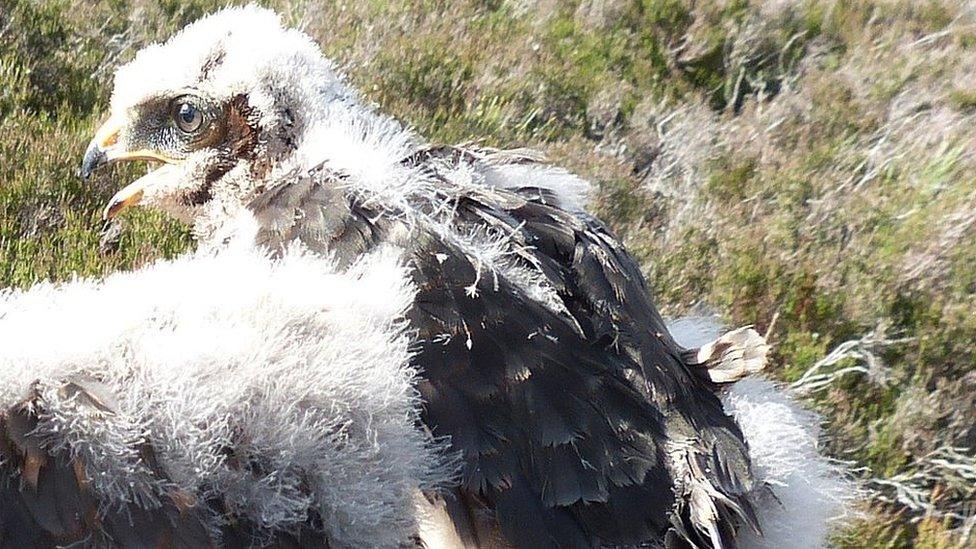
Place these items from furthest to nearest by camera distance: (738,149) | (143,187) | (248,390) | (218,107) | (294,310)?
(738,149)
(143,187)
(218,107)
(294,310)
(248,390)

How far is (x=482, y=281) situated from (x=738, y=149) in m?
3.69

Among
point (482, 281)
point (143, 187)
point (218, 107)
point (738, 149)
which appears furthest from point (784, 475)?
point (738, 149)

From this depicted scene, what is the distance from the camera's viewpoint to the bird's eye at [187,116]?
10.7 feet

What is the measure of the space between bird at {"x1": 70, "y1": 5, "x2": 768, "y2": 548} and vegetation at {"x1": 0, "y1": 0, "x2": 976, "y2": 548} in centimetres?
99

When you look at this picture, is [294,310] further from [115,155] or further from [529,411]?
[115,155]

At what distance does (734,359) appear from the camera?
2770mm

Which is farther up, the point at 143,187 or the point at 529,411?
the point at 529,411

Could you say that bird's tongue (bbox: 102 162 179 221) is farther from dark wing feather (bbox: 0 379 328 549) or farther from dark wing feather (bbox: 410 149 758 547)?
dark wing feather (bbox: 0 379 328 549)

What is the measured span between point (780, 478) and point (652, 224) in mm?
2641

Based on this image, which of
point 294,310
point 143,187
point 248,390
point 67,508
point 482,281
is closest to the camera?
point 67,508

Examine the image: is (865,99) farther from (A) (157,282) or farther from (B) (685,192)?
(A) (157,282)

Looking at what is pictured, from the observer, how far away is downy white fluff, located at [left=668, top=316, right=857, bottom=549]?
8.86ft

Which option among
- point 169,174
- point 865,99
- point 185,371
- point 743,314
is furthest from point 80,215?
point 865,99

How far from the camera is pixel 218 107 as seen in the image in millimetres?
3227
